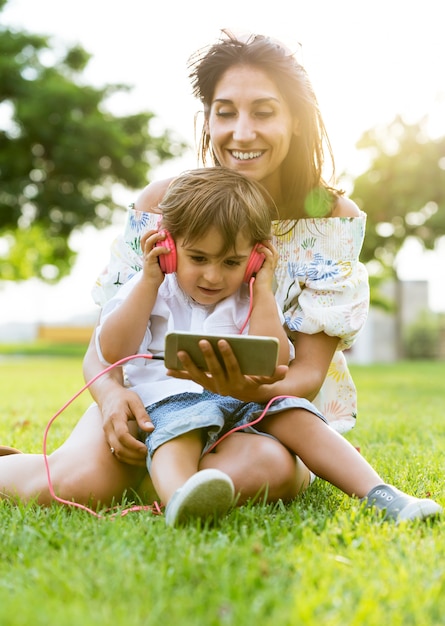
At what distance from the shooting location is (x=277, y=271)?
289 cm

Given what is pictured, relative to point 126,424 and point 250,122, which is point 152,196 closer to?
point 250,122

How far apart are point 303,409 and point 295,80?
1.27 m

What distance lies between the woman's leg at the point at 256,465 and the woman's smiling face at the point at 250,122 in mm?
1025

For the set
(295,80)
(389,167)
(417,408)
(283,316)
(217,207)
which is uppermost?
(389,167)

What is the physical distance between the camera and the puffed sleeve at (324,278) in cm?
269

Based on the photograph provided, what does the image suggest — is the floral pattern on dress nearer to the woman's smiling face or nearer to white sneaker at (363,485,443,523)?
the woman's smiling face

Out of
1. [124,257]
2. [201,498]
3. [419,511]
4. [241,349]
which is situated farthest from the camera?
[124,257]

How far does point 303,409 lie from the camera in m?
2.38

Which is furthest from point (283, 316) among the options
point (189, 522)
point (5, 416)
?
point (5, 416)

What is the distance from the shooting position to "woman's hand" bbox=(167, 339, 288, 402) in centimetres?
210

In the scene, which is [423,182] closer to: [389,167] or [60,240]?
[389,167]

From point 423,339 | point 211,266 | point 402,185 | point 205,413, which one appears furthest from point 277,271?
point 423,339

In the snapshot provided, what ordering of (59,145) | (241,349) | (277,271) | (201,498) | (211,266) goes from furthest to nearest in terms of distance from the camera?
1. (59,145)
2. (277,271)
3. (211,266)
4. (241,349)
5. (201,498)

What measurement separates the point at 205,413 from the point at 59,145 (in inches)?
650
